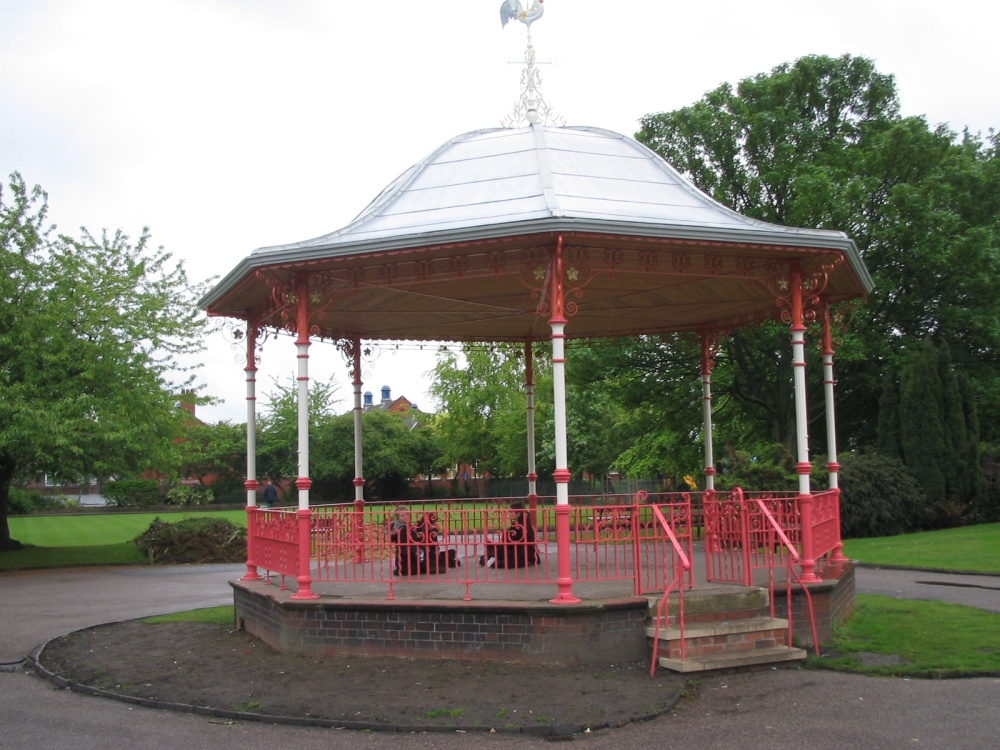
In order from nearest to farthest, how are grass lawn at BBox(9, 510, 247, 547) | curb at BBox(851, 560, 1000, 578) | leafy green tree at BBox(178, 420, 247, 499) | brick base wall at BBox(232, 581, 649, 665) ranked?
brick base wall at BBox(232, 581, 649, 665) → curb at BBox(851, 560, 1000, 578) → grass lawn at BBox(9, 510, 247, 547) → leafy green tree at BBox(178, 420, 247, 499)

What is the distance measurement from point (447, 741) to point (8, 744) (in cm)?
336

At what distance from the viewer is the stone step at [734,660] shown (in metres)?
8.39

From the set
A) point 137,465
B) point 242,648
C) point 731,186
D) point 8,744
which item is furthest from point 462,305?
point 731,186

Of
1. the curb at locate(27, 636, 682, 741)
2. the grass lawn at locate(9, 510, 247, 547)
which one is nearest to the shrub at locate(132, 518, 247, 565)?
the grass lawn at locate(9, 510, 247, 547)

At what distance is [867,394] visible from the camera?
88.6 feet

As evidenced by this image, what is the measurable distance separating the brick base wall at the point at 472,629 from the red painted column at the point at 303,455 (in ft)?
1.06

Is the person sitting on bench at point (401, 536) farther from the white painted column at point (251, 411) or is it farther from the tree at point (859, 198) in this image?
the tree at point (859, 198)

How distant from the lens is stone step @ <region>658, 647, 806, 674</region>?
8.39 metres

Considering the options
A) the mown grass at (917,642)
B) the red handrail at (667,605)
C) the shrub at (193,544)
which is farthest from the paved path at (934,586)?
the shrub at (193,544)

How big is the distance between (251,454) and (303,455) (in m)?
2.52

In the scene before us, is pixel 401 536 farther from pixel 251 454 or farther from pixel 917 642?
pixel 917 642

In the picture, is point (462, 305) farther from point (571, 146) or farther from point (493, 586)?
point (493, 586)

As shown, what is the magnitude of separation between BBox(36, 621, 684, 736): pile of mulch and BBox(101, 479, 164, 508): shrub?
44.5 meters

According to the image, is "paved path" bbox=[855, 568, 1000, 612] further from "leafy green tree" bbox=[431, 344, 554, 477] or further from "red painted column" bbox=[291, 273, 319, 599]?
"leafy green tree" bbox=[431, 344, 554, 477]
